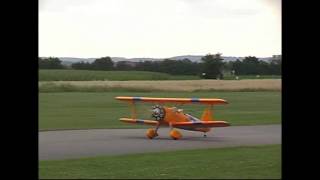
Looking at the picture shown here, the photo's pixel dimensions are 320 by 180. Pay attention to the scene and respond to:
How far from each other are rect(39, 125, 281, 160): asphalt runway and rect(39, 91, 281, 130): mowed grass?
4.56 ft

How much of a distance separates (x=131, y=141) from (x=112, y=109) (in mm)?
11983

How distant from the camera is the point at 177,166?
7480 millimetres

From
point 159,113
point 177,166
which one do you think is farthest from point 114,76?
point 177,166

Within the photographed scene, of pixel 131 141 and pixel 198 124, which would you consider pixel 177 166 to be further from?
pixel 198 124

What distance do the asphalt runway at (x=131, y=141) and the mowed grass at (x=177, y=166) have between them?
1.00 meters

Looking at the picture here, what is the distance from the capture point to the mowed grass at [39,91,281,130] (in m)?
17.5

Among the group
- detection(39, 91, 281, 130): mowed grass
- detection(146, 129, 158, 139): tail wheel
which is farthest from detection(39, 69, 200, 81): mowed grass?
detection(146, 129, 158, 139): tail wheel

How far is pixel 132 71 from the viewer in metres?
28.5

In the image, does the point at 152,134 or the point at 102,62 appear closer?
the point at 152,134

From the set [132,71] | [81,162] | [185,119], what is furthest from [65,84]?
[81,162]

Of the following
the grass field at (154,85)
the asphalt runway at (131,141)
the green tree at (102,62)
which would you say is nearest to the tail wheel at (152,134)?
the asphalt runway at (131,141)

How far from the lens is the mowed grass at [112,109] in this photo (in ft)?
57.6
